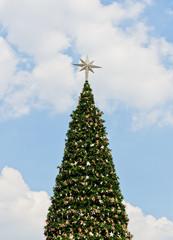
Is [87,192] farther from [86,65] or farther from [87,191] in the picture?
[86,65]

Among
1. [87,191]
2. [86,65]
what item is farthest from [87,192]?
[86,65]

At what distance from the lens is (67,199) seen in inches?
757

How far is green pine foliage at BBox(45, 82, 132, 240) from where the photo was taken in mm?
18844

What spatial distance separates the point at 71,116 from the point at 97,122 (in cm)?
159

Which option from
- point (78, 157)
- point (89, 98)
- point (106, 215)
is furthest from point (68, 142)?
point (106, 215)

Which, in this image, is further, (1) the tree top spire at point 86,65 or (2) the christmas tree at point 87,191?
(1) the tree top spire at point 86,65

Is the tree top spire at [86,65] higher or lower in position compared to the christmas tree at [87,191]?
higher

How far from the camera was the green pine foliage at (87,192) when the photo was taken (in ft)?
61.8

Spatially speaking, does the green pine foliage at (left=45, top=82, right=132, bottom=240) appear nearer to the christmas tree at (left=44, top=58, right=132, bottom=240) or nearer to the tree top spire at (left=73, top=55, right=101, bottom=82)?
the christmas tree at (left=44, top=58, right=132, bottom=240)

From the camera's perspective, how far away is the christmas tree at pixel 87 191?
1884 cm

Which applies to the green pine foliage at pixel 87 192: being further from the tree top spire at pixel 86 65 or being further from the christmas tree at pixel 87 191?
the tree top spire at pixel 86 65

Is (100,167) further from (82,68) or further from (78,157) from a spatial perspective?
(82,68)

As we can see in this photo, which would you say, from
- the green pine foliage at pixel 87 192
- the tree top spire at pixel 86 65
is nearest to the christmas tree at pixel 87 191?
the green pine foliage at pixel 87 192

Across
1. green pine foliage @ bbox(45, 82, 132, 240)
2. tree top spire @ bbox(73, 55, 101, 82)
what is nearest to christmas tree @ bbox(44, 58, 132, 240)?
green pine foliage @ bbox(45, 82, 132, 240)
